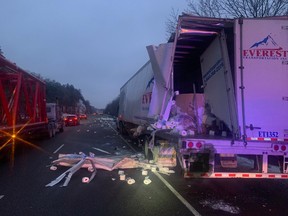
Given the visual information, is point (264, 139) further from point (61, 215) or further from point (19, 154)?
point (19, 154)

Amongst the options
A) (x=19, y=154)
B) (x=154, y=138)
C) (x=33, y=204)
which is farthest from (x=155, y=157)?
(x=19, y=154)

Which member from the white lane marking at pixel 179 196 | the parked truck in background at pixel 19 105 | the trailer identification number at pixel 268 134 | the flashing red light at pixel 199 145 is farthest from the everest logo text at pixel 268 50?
the parked truck in background at pixel 19 105

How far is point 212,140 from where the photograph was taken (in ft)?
26.4

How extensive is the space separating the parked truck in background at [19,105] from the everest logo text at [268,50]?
9.06 metres

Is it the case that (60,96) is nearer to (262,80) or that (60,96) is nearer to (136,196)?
(136,196)

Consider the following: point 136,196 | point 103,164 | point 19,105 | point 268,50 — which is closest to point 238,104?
point 268,50

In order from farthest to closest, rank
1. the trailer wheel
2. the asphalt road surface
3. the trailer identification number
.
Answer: the trailer wheel < the trailer identification number < the asphalt road surface

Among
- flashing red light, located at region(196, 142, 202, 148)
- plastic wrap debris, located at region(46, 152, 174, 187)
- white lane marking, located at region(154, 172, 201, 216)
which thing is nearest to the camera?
white lane marking, located at region(154, 172, 201, 216)

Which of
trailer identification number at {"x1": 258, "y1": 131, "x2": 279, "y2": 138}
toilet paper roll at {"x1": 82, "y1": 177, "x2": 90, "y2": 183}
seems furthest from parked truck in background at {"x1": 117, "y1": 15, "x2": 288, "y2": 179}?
toilet paper roll at {"x1": 82, "y1": 177, "x2": 90, "y2": 183}

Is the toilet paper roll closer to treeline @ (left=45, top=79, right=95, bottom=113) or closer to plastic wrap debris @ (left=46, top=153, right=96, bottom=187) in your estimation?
plastic wrap debris @ (left=46, top=153, right=96, bottom=187)

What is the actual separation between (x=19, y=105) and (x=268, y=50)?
1375cm

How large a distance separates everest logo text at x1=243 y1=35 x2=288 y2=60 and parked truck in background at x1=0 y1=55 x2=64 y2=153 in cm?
906

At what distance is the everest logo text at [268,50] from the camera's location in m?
8.63

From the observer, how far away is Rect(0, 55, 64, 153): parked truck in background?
15258 mm
